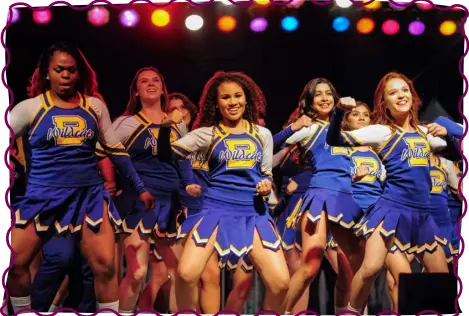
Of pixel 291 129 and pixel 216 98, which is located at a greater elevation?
pixel 216 98

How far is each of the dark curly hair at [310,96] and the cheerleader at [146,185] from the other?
0.71m

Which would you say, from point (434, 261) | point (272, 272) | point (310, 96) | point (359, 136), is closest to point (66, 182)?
point (272, 272)

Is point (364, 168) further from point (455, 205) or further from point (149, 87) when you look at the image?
point (149, 87)

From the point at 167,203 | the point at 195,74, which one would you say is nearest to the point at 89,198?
the point at 167,203

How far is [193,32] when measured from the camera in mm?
3732

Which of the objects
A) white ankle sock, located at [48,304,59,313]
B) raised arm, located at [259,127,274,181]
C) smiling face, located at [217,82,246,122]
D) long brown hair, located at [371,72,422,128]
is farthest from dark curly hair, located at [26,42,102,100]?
long brown hair, located at [371,72,422,128]

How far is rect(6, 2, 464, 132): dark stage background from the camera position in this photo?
3730 mm

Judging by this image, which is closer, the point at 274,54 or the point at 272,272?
the point at 272,272

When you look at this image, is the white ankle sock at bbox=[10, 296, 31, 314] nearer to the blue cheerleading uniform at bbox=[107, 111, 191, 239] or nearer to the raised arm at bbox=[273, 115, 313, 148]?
the blue cheerleading uniform at bbox=[107, 111, 191, 239]

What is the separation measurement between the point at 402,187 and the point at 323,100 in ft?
2.22

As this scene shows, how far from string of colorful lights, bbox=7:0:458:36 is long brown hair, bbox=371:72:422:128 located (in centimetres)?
27

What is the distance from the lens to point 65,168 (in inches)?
145

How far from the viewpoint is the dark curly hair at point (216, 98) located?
12.3 ft

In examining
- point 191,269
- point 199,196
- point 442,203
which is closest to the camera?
point 191,269
